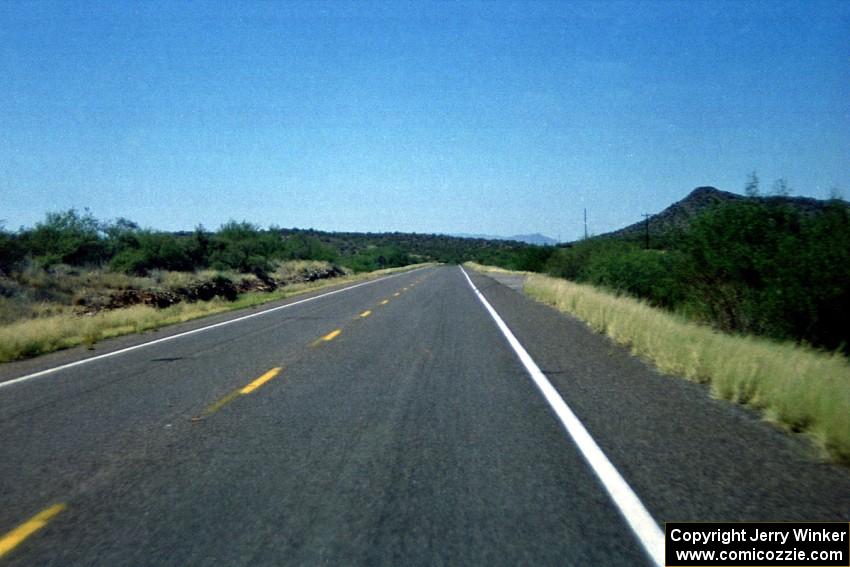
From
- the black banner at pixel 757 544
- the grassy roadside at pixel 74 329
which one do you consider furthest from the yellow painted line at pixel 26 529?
the grassy roadside at pixel 74 329

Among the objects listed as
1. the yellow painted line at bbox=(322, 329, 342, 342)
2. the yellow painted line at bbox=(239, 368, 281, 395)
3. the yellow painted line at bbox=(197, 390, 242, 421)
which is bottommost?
the yellow painted line at bbox=(322, 329, 342, 342)

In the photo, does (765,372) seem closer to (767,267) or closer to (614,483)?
(614,483)

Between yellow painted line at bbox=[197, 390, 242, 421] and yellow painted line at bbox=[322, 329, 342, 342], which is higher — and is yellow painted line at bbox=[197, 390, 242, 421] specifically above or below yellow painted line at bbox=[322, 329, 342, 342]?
above

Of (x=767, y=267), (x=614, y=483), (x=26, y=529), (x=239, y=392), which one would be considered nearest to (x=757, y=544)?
(x=614, y=483)

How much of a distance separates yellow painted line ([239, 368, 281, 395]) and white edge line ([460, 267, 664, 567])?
405 centimetres

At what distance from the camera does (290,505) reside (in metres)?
6.04

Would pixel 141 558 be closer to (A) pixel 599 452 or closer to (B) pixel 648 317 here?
(A) pixel 599 452

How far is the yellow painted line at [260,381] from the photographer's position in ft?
36.9

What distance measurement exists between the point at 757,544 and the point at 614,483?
4.52 ft

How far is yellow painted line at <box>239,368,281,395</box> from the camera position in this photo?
11242 millimetres

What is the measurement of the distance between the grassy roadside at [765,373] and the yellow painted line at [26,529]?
6520mm

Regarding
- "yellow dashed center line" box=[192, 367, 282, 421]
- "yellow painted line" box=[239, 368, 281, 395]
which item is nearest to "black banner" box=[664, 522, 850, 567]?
"yellow dashed center line" box=[192, 367, 282, 421]

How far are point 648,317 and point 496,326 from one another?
4071mm

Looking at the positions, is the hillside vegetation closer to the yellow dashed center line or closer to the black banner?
the black banner
